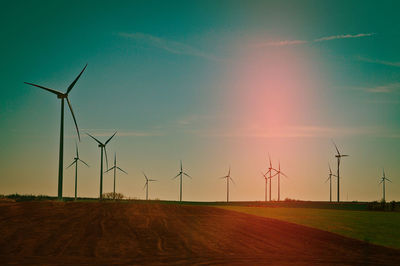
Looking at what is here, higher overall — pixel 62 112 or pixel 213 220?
pixel 62 112

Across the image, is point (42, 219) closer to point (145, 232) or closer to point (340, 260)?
point (145, 232)

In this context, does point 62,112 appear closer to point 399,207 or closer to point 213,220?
point 213,220

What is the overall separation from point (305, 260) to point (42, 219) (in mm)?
19913

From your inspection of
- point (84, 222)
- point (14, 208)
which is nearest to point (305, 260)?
point (84, 222)

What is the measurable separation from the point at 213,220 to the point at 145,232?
10640 mm

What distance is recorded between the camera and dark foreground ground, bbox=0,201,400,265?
21.2 meters

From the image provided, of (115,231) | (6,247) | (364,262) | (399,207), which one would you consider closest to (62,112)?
(115,231)

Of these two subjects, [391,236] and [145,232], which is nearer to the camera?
[145,232]

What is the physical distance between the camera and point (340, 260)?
878 inches

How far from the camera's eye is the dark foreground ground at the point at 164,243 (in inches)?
835

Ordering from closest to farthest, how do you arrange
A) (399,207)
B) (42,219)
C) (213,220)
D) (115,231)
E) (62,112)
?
(115,231) → (42,219) → (213,220) → (62,112) → (399,207)

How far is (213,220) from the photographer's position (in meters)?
39.2

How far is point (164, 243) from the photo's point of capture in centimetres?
2578

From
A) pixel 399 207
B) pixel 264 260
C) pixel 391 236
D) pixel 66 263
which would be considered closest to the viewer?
pixel 66 263
